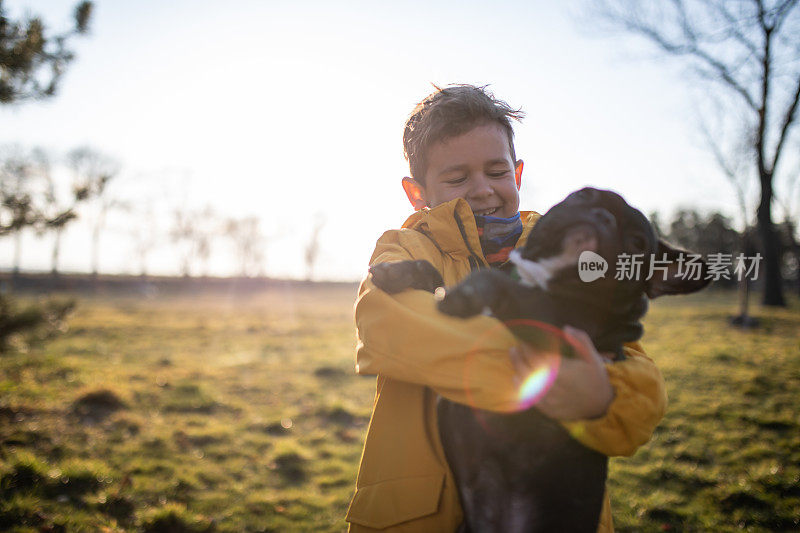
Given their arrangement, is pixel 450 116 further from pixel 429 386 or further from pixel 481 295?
pixel 429 386

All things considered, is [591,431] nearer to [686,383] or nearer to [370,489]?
[370,489]

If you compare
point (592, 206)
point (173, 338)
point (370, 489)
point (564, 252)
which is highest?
point (592, 206)

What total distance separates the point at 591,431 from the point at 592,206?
2.61 feet

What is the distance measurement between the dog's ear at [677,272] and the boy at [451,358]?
0.99 ft

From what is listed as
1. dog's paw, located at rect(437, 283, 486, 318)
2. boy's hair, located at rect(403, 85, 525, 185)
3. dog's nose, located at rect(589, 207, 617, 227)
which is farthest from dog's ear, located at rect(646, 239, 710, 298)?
boy's hair, located at rect(403, 85, 525, 185)

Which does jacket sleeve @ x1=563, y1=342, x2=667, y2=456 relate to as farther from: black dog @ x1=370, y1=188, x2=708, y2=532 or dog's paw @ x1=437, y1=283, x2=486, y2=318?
dog's paw @ x1=437, y1=283, x2=486, y2=318

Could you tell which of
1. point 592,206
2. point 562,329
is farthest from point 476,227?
point 562,329

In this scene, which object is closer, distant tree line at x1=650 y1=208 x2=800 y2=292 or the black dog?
the black dog

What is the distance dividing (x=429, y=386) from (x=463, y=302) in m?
0.43

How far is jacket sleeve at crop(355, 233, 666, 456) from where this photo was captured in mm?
1492

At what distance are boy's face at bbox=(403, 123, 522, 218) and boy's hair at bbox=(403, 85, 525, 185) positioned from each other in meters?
0.04

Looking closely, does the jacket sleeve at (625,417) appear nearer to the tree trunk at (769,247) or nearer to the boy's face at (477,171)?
the boy's face at (477,171)

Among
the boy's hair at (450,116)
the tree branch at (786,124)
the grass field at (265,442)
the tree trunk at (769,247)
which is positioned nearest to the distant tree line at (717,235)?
the tree trunk at (769,247)

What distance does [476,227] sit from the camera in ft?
6.68
